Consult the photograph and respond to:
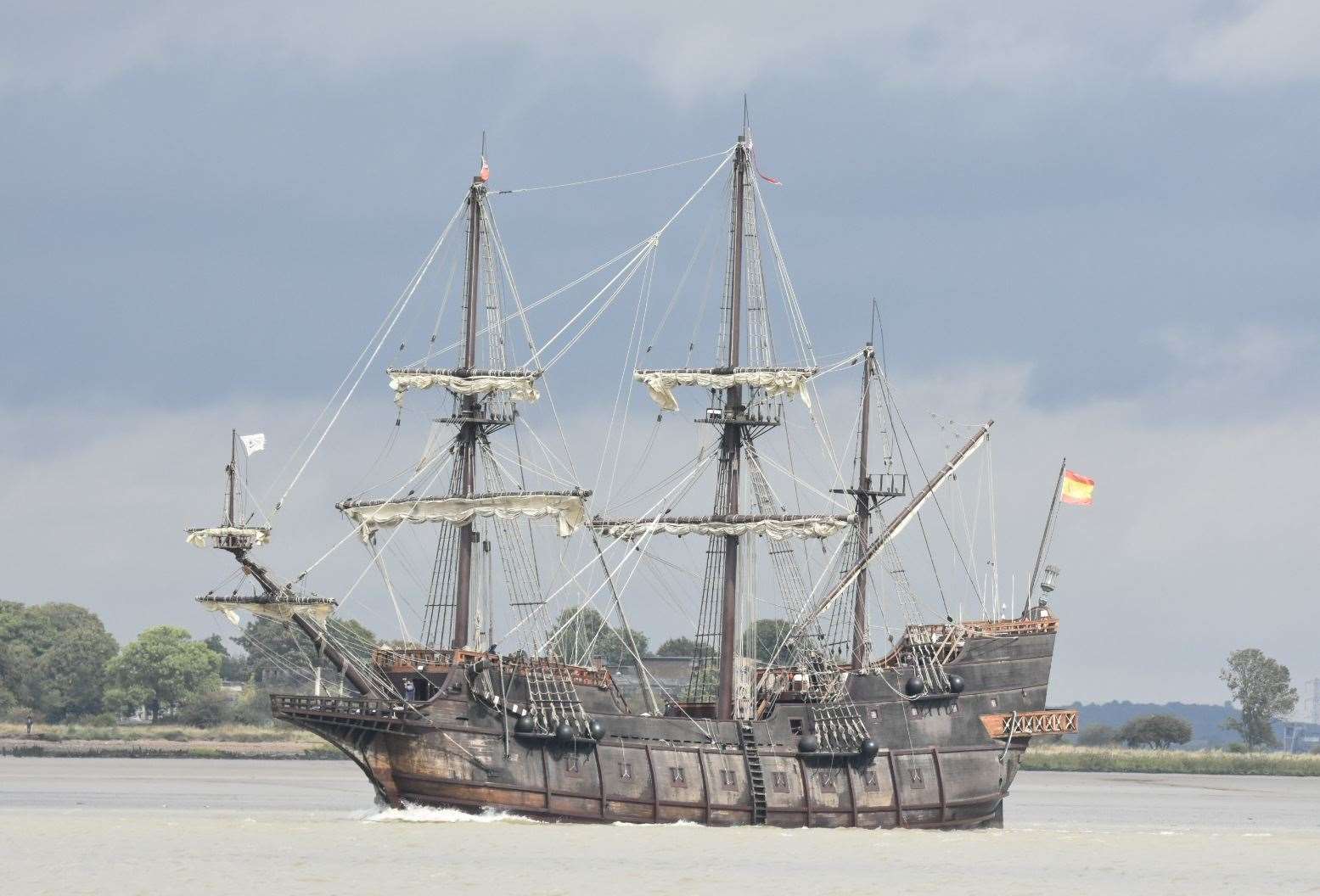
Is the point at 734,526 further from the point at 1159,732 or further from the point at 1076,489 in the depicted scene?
the point at 1159,732

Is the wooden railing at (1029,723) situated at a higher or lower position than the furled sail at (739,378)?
lower

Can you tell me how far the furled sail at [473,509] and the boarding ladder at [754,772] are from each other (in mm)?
10547

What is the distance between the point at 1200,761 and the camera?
15188 centimetres


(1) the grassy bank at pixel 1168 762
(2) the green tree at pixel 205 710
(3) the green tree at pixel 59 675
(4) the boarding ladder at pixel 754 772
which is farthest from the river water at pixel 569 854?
(3) the green tree at pixel 59 675

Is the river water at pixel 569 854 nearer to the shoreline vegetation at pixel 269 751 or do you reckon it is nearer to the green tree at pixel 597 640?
the green tree at pixel 597 640

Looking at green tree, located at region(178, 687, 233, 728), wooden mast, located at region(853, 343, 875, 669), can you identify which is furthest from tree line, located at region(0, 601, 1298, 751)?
wooden mast, located at region(853, 343, 875, 669)

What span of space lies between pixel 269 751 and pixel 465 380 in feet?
241

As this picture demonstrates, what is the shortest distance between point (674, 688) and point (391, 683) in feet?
52.7

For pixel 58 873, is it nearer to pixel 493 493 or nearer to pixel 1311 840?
pixel 493 493

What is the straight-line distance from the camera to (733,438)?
79.5 m

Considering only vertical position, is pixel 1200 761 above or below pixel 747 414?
below

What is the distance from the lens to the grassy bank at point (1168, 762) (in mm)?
152500

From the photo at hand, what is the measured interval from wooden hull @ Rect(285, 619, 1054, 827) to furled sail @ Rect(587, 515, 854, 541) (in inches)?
259

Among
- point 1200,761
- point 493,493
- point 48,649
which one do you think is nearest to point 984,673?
point 493,493
